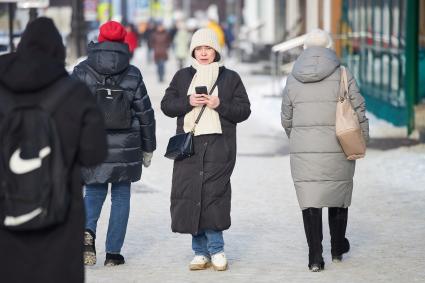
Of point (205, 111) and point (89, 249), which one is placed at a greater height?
point (205, 111)

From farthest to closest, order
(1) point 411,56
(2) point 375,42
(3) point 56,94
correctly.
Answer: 1. (2) point 375,42
2. (1) point 411,56
3. (3) point 56,94

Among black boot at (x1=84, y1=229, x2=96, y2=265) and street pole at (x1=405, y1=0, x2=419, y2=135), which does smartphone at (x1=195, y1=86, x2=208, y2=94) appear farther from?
street pole at (x1=405, y1=0, x2=419, y2=135)

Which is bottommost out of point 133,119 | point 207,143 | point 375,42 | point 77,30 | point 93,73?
point 77,30

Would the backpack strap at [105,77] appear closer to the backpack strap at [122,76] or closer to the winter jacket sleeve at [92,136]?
the backpack strap at [122,76]

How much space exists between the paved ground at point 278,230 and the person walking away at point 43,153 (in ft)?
9.46

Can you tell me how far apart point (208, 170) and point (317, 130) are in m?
0.72

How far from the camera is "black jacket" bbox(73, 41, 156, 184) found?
9.14 meters

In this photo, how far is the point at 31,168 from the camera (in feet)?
19.5

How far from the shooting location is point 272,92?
3092 centimetres

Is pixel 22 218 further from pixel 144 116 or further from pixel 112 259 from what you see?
pixel 112 259

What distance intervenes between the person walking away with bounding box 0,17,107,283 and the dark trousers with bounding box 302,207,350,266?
10.7 ft

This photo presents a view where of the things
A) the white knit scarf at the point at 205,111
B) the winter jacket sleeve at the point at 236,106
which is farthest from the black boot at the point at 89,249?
the winter jacket sleeve at the point at 236,106

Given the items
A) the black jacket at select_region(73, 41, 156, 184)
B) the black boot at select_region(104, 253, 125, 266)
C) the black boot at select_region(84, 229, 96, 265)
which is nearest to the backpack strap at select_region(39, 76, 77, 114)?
the black jacket at select_region(73, 41, 156, 184)

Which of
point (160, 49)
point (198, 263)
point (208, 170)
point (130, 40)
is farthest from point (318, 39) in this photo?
point (160, 49)
